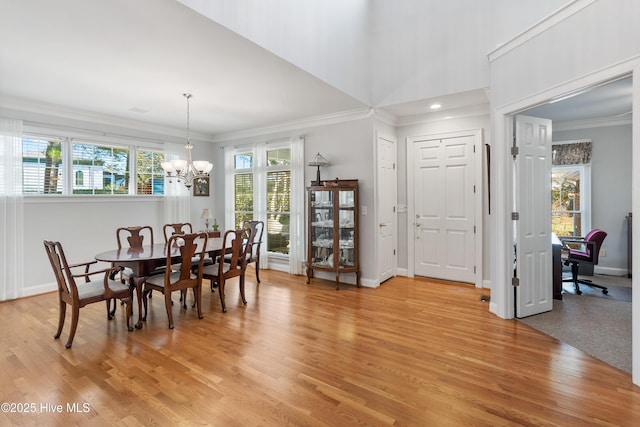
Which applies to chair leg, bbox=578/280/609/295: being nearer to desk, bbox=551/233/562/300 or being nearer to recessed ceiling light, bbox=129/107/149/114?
desk, bbox=551/233/562/300

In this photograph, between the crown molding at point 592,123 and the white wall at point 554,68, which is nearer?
the white wall at point 554,68

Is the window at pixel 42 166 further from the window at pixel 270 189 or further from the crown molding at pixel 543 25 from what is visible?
the crown molding at pixel 543 25

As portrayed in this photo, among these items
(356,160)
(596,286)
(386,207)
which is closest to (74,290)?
(356,160)

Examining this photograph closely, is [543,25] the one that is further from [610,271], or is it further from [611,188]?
[610,271]

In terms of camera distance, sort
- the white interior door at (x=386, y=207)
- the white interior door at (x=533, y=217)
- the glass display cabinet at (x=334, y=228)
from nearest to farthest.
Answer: the white interior door at (x=533, y=217) → the glass display cabinet at (x=334, y=228) → the white interior door at (x=386, y=207)

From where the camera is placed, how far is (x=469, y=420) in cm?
195

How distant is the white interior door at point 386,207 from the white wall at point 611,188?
3.47m

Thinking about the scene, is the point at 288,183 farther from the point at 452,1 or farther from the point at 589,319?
the point at 589,319

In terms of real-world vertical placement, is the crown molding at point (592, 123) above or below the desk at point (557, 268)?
above

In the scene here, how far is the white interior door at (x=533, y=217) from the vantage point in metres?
3.56

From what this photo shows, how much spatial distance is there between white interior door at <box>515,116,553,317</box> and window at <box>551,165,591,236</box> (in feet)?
9.36

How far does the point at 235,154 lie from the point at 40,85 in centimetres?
323

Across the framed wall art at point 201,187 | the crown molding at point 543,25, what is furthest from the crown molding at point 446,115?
the framed wall art at point 201,187

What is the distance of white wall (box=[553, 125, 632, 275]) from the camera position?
541 cm
